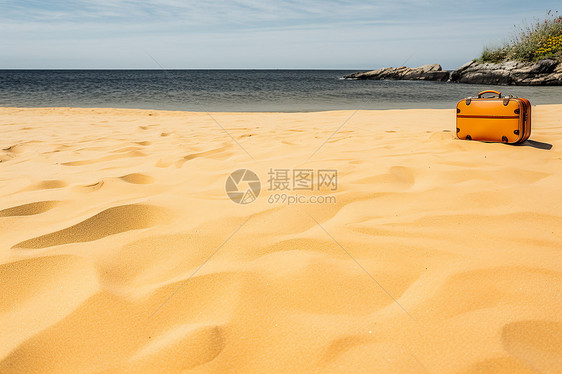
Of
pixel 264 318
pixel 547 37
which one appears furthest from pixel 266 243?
pixel 547 37

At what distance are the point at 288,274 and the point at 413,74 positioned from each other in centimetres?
3398

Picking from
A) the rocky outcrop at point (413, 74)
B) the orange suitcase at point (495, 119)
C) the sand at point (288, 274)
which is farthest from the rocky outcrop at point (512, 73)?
the sand at point (288, 274)

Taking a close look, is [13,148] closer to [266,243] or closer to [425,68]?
[266,243]

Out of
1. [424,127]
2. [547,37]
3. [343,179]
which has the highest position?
[547,37]

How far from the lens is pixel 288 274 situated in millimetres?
1089

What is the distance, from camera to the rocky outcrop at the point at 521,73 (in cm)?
1600

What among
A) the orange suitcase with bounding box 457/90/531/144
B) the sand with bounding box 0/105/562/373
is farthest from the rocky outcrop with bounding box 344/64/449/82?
the sand with bounding box 0/105/562/373

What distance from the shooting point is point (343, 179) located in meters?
2.02

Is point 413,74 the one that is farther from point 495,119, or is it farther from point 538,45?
point 495,119

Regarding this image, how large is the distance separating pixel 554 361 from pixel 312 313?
0.56 meters

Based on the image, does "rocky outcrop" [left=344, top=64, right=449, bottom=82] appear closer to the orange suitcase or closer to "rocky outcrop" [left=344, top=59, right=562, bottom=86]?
"rocky outcrop" [left=344, top=59, right=562, bottom=86]

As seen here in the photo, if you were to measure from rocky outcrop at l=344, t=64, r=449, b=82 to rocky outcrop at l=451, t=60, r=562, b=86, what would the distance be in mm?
7029

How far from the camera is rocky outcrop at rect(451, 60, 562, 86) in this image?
630 inches

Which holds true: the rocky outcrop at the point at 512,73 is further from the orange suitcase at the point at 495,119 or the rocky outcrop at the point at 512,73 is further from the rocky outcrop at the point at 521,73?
the orange suitcase at the point at 495,119
